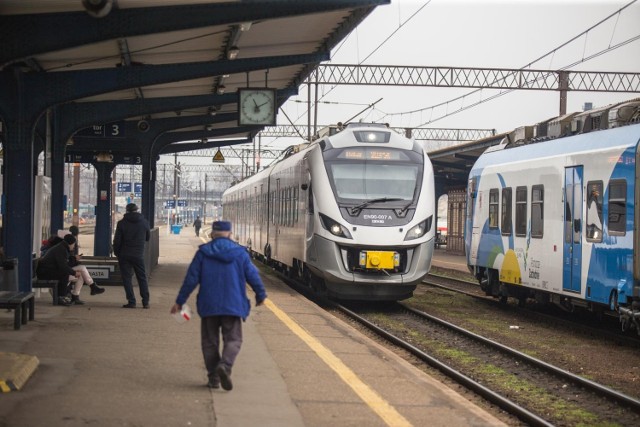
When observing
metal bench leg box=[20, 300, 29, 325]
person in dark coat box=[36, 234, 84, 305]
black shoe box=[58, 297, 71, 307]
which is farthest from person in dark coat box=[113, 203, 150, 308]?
metal bench leg box=[20, 300, 29, 325]

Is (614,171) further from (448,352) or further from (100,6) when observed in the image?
(100,6)

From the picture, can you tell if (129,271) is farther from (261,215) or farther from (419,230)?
(261,215)

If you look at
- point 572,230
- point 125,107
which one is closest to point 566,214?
point 572,230

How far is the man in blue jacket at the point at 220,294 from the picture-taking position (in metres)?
8.49

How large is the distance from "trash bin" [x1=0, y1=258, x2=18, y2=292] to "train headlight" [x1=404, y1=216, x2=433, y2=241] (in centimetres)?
693

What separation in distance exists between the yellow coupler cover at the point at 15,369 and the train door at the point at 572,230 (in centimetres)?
859

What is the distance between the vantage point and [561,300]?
52.8ft

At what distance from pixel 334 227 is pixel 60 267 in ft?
15.8

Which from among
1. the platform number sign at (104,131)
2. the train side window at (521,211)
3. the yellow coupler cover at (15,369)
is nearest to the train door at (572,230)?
the train side window at (521,211)

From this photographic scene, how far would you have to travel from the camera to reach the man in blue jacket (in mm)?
8492

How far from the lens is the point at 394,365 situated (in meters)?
10.9

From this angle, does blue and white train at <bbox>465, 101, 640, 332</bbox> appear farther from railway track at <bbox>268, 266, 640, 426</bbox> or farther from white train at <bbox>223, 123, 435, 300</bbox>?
white train at <bbox>223, 123, 435, 300</bbox>

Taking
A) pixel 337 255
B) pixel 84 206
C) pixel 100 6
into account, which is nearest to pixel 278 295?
pixel 337 255

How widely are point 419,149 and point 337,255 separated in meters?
2.79
